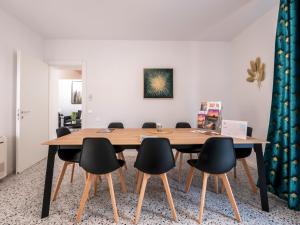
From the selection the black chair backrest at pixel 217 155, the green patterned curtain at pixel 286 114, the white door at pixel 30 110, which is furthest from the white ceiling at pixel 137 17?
the black chair backrest at pixel 217 155

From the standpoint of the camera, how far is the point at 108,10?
2510mm

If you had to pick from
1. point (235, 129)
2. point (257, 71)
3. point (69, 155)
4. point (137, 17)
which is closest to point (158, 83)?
point (137, 17)

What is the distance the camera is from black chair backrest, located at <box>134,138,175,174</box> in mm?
1522

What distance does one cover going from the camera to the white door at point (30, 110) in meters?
2.68

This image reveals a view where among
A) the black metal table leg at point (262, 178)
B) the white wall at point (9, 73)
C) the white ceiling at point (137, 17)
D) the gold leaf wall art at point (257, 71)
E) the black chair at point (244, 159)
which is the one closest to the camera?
the black metal table leg at point (262, 178)

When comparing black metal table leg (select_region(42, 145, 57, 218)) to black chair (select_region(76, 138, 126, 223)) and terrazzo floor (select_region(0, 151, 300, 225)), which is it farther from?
black chair (select_region(76, 138, 126, 223))

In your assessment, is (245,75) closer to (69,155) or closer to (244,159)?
(244,159)

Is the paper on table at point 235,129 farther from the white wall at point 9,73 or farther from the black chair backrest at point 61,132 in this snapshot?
the white wall at point 9,73

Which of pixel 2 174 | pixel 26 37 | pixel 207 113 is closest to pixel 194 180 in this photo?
pixel 207 113

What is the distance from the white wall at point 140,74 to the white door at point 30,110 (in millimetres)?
686

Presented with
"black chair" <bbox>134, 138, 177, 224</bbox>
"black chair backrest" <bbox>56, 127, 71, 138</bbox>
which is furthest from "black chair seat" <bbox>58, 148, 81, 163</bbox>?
"black chair" <bbox>134, 138, 177, 224</bbox>

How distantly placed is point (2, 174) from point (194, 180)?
281cm

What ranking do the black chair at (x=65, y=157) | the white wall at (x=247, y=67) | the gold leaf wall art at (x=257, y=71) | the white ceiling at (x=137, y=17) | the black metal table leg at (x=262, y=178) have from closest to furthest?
the black metal table leg at (x=262, y=178), the black chair at (x=65, y=157), the white ceiling at (x=137, y=17), the white wall at (x=247, y=67), the gold leaf wall art at (x=257, y=71)

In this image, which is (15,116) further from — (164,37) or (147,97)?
(164,37)
